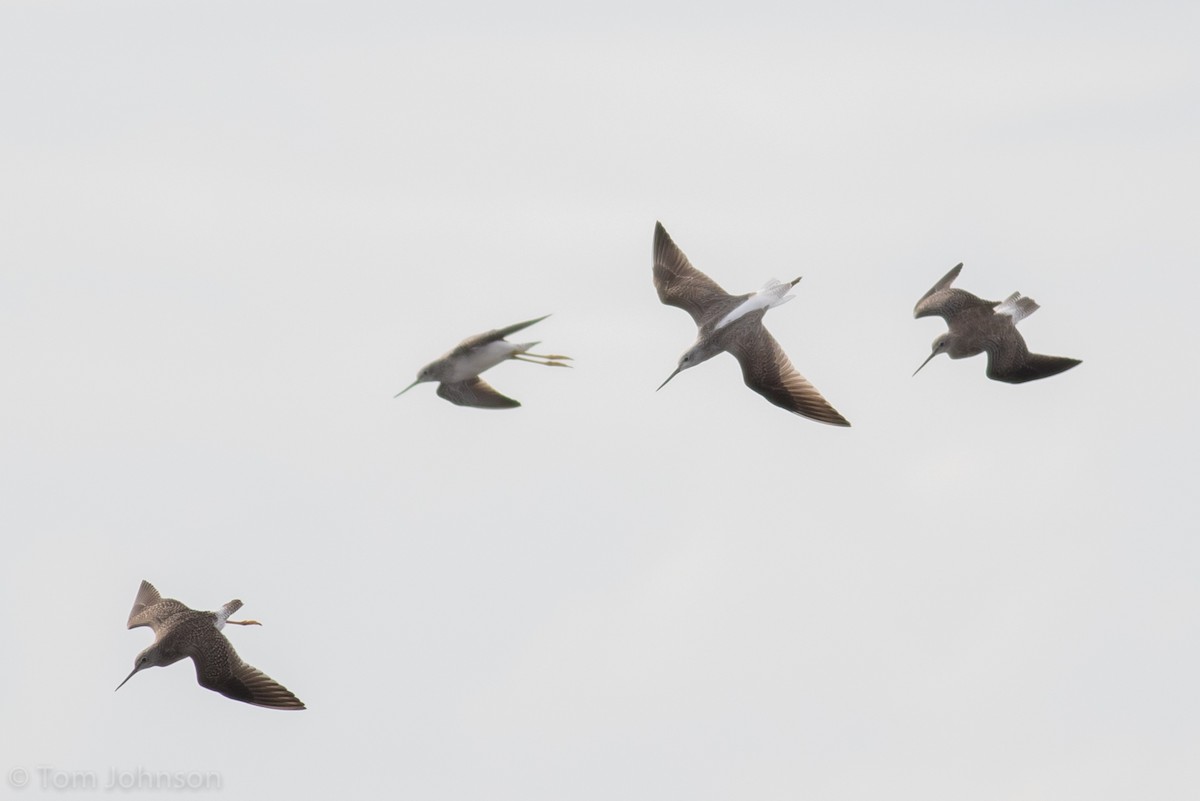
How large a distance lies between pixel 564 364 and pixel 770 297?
13.0 feet

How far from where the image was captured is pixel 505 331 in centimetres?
3002

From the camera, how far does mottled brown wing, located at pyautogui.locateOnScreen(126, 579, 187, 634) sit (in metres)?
34.2

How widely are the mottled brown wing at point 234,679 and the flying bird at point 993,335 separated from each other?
11.8 meters

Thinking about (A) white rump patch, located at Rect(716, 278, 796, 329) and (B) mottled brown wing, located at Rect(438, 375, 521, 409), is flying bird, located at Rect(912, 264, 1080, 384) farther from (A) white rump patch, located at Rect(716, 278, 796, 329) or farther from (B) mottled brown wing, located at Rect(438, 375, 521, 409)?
(B) mottled brown wing, located at Rect(438, 375, 521, 409)

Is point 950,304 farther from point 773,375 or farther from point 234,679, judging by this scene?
point 234,679

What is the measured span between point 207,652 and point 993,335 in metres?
14.2

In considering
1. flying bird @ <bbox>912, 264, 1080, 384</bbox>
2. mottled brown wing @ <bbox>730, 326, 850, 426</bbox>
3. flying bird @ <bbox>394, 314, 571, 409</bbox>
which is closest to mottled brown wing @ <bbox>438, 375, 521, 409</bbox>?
flying bird @ <bbox>394, 314, 571, 409</bbox>

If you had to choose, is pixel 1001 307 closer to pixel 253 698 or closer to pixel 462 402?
pixel 462 402

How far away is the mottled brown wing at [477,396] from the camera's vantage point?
111 ft

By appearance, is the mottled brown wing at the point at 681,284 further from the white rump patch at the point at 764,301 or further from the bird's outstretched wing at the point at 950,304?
the bird's outstretched wing at the point at 950,304

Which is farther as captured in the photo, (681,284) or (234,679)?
(681,284)

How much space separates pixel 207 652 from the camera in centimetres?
3331

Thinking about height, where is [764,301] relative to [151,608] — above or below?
above

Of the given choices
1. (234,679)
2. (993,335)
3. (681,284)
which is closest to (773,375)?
(681,284)
